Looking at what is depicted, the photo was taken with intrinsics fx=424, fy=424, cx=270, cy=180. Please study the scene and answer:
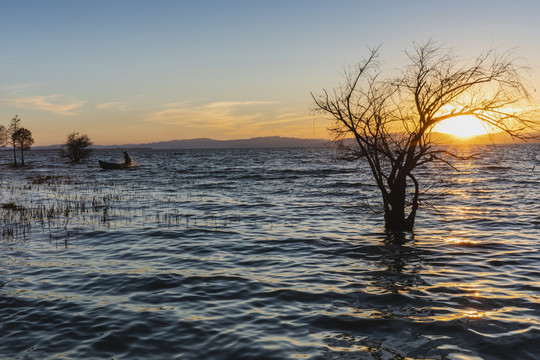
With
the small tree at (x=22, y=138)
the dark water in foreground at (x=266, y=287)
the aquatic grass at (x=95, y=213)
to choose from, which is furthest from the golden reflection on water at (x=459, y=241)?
the small tree at (x=22, y=138)

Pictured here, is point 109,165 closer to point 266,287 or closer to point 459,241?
point 459,241

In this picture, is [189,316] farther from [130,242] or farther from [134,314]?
[130,242]

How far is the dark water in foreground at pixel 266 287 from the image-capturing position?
7.67 meters

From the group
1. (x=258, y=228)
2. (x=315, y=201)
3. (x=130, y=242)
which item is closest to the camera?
(x=130, y=242)

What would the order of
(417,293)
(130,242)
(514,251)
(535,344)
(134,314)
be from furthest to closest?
(130,242), (514,251), (417,293), (134,314), (535,344)

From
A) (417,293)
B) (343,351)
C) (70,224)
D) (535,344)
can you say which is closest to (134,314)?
(343,351)

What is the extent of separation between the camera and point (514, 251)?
49.6ft

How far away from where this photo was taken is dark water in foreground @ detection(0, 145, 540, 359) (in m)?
7.67

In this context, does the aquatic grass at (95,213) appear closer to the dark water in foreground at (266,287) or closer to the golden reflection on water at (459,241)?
the dark water in foreground at (266,287)

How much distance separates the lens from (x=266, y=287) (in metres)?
11.0

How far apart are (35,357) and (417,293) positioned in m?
8.35

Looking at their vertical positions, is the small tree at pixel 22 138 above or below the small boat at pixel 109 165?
above

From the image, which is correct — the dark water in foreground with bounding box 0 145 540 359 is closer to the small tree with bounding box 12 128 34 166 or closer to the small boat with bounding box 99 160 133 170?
the small boat with bounding box 99 160 133 170

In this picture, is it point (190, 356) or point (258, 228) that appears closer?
point (190, 356)
